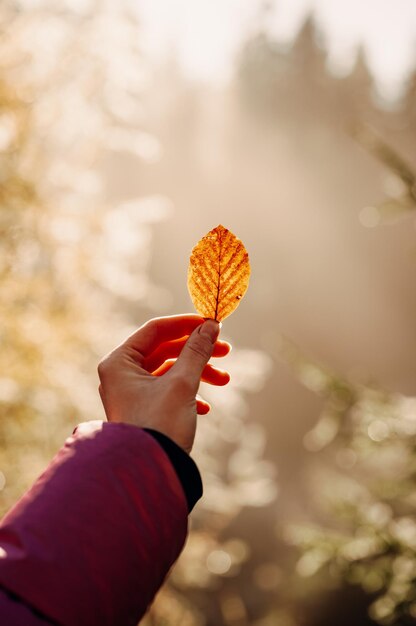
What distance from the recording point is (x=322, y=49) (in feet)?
129

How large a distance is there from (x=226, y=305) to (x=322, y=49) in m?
44.1

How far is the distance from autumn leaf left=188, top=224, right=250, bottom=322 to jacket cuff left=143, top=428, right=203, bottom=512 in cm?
49

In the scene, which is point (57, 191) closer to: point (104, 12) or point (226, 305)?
point (104, 12)

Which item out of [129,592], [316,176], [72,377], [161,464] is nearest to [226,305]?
[161,464]

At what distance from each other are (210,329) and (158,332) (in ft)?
0.57

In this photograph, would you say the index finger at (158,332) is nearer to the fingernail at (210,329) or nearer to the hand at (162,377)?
the hand at (162,377)

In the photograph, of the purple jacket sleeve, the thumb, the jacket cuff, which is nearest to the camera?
the purple jacket sleeve

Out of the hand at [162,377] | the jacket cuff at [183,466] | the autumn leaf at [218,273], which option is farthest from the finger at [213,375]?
the jacket cuff at [183,466]

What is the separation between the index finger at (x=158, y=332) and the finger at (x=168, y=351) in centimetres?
5

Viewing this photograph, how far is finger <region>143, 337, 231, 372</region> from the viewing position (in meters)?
1.57

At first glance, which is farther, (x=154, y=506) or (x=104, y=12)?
(x=104, y=12)

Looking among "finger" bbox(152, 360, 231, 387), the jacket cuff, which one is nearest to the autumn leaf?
"finger" bbox(152, 360, 231, 387)

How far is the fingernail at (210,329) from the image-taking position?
1.40m

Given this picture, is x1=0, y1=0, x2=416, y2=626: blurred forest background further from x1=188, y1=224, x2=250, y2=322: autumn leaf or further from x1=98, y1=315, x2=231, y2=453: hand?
x1=98, y1=315, x2=231, y2=453: hand
